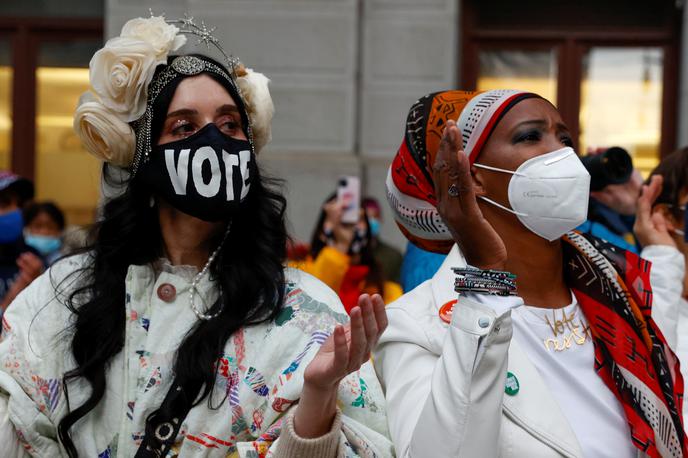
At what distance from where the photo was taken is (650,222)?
400cm

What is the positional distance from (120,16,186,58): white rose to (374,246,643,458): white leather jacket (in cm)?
100

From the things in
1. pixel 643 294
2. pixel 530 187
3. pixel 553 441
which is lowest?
pixel 553 441

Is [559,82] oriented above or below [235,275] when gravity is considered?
above

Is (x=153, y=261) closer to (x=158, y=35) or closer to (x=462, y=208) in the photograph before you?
(x=158, y=35)

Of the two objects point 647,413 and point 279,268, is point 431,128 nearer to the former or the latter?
point 279,268

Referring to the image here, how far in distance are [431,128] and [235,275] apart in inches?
26.6

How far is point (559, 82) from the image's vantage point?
10.1 metres

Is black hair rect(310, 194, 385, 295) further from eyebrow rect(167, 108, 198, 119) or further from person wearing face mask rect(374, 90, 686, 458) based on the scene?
eyebrow rect(167, 108, 198, 119)

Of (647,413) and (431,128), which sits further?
(431,128)

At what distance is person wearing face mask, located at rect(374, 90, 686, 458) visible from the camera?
249 centimetres

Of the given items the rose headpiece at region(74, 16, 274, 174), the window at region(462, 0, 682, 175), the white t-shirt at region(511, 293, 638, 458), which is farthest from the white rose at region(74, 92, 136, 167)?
the window at region(462, 0, 682, 175)

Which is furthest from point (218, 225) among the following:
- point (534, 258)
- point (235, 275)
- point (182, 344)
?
point (534, 258)

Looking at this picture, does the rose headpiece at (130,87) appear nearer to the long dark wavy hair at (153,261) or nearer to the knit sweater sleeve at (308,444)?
the long dark wavy hair at (153,261)

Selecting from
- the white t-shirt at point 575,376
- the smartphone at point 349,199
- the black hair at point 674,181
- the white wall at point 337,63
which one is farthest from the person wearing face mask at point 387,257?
the white t-shirt at point 575,376
